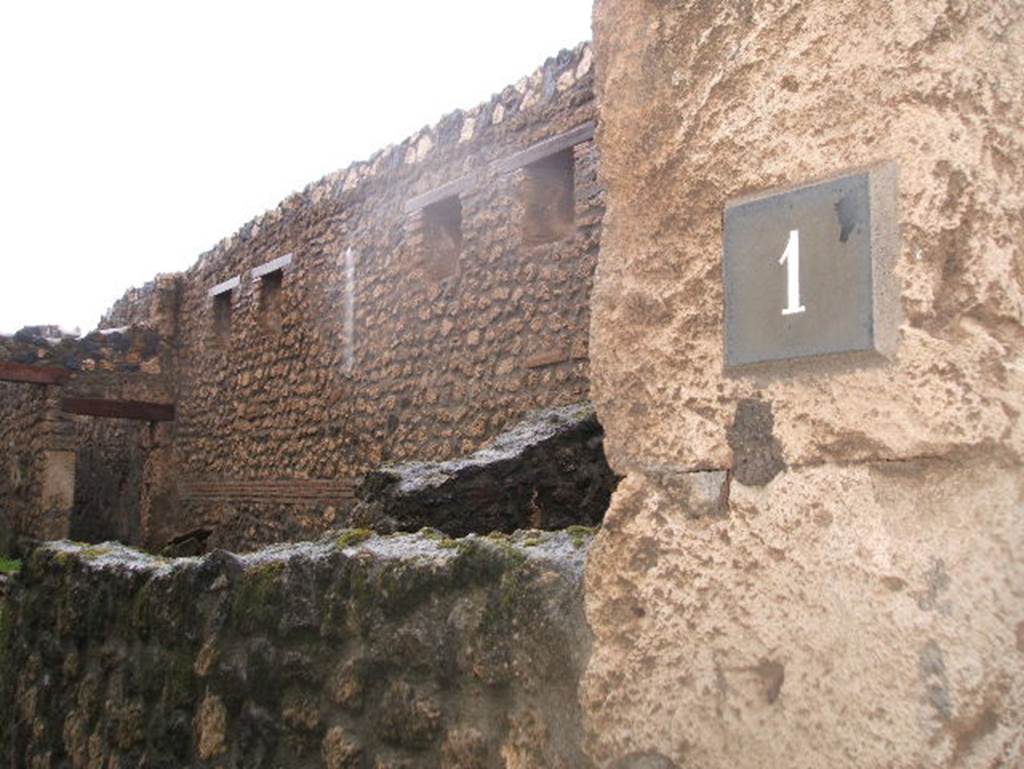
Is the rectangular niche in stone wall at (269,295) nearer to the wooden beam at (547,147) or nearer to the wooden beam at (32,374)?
the wooden beam at (32,374)

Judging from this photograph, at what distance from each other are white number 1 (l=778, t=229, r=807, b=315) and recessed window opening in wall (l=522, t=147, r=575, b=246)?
6024 millimetres

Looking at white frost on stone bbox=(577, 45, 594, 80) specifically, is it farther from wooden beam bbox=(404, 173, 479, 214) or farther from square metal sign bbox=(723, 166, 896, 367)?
square metal sign bbox=(723, 166, 896, 367)

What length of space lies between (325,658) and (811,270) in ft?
3.85

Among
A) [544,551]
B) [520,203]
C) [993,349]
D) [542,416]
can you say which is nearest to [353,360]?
[520,203]

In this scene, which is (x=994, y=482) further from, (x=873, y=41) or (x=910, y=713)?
(x=873, y=41)

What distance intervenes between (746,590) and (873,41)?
673mm

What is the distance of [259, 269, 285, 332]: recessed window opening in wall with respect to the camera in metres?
10.7

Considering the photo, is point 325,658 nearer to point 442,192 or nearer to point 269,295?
point 442,192

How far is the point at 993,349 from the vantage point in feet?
3.66

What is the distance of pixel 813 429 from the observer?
122cm

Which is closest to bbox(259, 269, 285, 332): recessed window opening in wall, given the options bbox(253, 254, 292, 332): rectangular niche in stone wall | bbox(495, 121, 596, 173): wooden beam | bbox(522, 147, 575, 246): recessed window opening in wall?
bbox(253, 254, 292, 332): rectangular niche in stone wall

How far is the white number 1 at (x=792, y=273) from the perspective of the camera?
1.26 metres

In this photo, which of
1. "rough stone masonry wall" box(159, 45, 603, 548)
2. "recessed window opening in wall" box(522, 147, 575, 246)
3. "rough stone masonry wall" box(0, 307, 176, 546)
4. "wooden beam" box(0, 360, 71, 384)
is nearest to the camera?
"rough stone masonry wall" box(159, 45, 603, 548)

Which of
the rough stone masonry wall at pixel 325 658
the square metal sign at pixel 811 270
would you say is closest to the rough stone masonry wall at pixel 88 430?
the rough stone masonry wall at pixel 325 658
